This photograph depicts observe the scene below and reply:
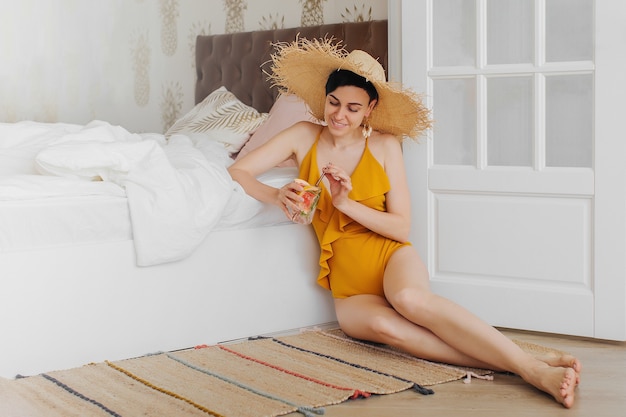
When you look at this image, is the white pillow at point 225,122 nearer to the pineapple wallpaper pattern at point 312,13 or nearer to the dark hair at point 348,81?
the pineapple wallpaper pattern at point 312,13

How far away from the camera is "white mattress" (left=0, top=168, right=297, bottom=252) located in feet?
7.88

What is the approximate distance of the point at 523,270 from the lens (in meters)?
2.97

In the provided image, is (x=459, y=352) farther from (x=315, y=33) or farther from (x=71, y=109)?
(x=71, y=109)

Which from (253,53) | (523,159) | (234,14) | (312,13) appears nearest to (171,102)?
(234,14)

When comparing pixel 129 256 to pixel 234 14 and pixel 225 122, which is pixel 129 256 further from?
pixel 234 14

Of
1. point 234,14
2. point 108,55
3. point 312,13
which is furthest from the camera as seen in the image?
point 108,55

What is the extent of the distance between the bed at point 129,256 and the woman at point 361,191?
15 cm

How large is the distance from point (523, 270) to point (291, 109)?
3.95ft

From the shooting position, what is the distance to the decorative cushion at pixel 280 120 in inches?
140

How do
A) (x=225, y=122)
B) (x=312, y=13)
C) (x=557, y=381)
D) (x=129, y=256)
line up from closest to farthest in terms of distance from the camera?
(x=557, y=381), (x=129, y=256), (x=225, y=122), (x=312, y=13)

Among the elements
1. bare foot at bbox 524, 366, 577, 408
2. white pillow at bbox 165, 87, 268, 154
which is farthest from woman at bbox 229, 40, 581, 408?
white pillow at bbox 165, 87, 268, 154

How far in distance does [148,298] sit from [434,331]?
2.86ft

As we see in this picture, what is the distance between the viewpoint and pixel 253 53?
4477 millimetres

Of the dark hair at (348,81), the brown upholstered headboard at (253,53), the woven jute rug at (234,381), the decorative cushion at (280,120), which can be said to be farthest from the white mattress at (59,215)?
the brown upholstered headboard at (253,53)
